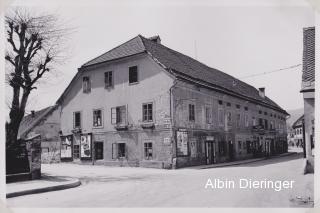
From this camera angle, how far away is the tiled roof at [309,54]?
8.68m

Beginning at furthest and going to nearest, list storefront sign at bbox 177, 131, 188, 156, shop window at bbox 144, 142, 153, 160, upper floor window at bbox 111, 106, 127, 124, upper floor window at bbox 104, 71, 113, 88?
1. upper floor window at bbox 104, 71, 113, 88
2. upper floor window at bbox 111, 106, 127, 124
3. shop window at bbox 144, 142, 153, 160
4. storefront sign at bbox 177, 131, 188, 156

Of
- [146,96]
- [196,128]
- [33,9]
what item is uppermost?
[33,9]

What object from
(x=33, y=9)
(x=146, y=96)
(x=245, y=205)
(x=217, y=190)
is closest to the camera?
(x=245, y=205)

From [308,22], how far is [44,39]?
772cm

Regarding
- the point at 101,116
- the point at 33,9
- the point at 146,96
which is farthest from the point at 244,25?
the point at 101,116

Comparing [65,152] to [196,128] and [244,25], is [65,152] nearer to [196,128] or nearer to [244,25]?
[196,128]

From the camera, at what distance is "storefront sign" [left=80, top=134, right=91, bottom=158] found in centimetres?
1959

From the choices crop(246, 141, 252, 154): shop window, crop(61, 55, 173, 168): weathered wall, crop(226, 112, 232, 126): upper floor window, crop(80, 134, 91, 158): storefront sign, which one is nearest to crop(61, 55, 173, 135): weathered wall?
crop(61, 55, 173, 168): weathered wall

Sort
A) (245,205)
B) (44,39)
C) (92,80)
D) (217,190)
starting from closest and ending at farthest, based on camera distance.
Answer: (245,205) < (217,190) < (44,39) < (92,80)

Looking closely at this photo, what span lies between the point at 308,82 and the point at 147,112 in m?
8.63

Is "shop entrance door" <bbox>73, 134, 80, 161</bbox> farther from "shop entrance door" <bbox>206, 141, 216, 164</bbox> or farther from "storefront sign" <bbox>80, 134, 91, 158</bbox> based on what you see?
"shop entrance door" <bbox>206, 141, 216, 164</bbox>

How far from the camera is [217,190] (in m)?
8.36

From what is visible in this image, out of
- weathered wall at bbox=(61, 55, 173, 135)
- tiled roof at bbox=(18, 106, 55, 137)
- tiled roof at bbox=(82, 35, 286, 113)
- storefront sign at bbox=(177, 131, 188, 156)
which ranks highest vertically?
tiled roof at bbox=(82, 35, 286, 113)

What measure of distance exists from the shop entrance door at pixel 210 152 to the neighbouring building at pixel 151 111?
0.16ft
